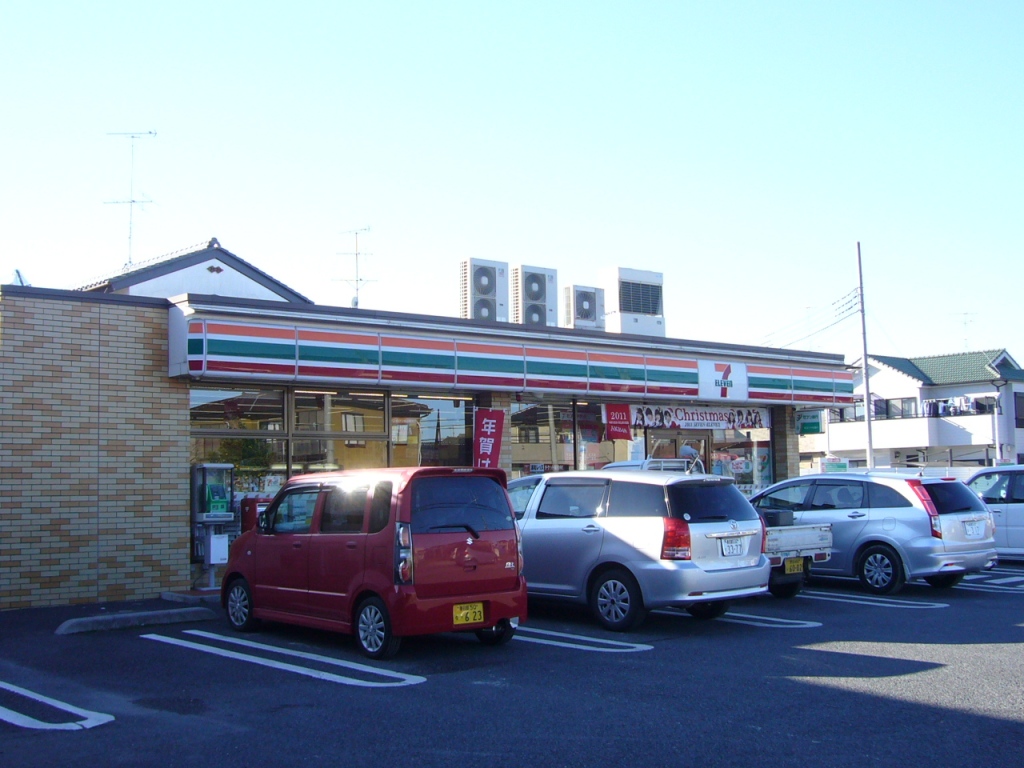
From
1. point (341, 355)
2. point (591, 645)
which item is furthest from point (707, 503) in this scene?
point (341, 355)

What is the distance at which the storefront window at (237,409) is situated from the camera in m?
14.3

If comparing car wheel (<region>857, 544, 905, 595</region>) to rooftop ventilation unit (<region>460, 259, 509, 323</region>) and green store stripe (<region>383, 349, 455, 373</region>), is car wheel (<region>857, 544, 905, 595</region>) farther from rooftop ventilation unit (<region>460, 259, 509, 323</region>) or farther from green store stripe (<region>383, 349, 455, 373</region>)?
rooftop ventilation unit (<region>460, 259, 509, 323</region>)

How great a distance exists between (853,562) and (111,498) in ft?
33.0

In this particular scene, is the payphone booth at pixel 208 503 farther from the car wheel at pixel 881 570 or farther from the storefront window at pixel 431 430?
the car wheel at pixel 881 570

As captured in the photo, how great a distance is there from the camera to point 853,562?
45.6 ft

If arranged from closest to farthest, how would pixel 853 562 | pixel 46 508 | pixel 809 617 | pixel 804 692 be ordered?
pixel 804 692 < pixel 809 617 < pixel 46 508 < pixel 853 562

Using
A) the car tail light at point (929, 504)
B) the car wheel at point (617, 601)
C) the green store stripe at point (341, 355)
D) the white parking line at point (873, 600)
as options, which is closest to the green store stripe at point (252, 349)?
the green store stripe at point (341, 355)

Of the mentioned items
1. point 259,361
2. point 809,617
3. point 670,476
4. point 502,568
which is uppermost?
point 259,361

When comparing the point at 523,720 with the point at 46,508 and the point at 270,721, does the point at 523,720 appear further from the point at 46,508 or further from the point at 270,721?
the point at 46,508

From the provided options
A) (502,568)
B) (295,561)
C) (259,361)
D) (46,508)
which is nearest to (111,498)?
(46,508)

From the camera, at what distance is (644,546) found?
34.6ft

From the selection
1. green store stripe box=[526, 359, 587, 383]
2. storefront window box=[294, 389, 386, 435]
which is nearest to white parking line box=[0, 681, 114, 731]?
storefront window box=[294, 389, 386, 435]

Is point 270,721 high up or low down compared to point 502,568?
down

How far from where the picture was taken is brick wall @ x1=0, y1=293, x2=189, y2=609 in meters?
12.8
